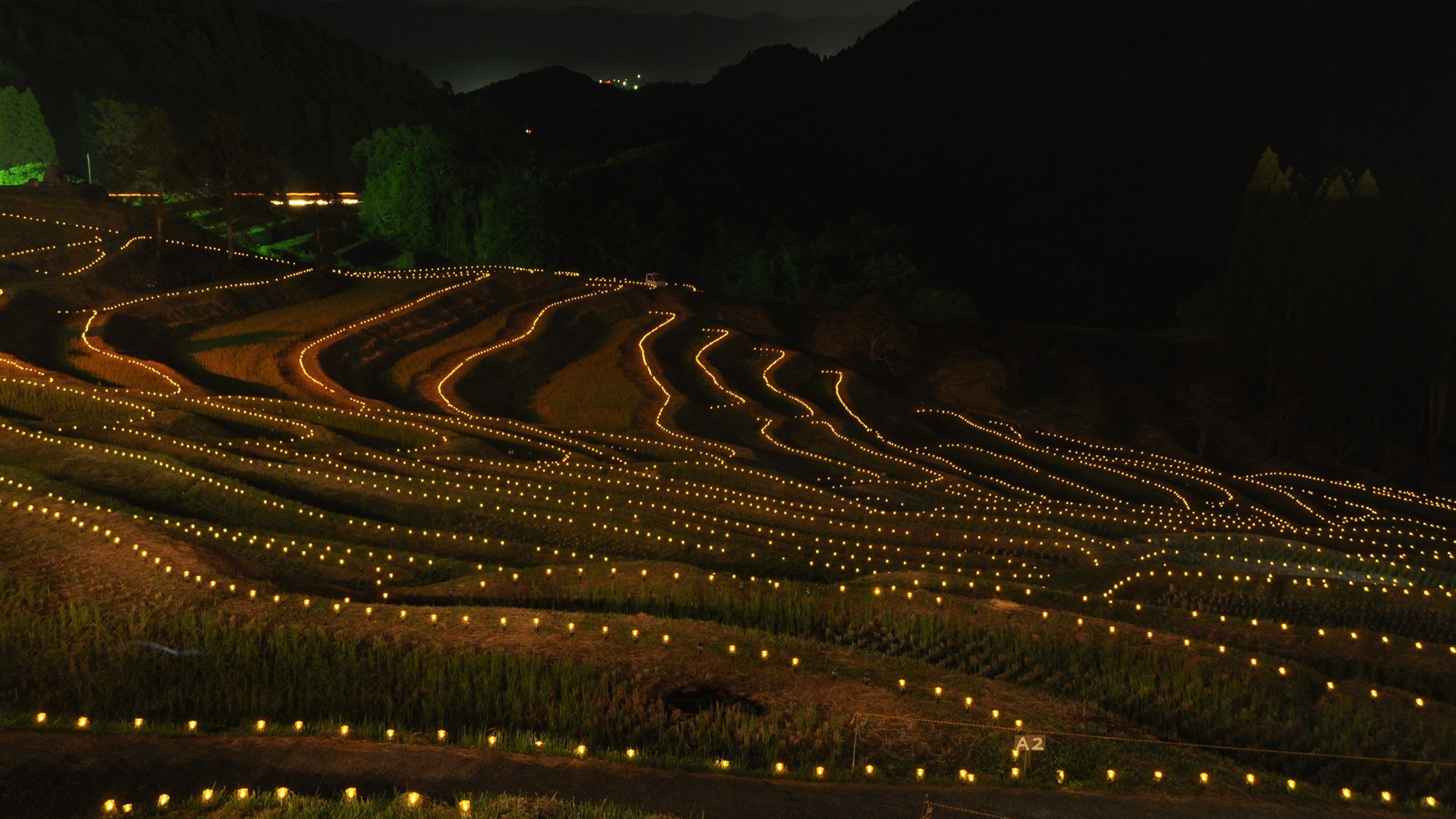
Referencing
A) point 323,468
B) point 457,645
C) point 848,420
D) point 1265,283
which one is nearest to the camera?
point 457,645

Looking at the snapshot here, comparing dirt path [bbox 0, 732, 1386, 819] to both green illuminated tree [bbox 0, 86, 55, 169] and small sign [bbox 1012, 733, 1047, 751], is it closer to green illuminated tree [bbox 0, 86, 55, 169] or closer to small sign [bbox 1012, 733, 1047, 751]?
small sign [bbox 1012, 733, 1047, 751]

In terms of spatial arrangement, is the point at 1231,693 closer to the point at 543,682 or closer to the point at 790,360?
the point at 543,682

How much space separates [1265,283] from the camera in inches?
2229

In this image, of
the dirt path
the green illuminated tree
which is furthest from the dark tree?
the dirt path

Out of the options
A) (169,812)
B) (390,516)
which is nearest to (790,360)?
(390,516)

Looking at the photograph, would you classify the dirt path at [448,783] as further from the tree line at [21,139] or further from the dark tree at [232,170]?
the tree line at [21,139]

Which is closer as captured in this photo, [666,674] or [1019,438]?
[666,674]

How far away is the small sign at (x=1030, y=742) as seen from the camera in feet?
29.4

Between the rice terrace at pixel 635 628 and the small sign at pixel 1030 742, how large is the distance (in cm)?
40

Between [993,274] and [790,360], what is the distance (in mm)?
35817

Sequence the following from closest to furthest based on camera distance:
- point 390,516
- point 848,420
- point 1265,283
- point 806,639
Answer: point 806,639
point 390,516
point 848,420
point 1265,283

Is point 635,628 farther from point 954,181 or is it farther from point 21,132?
point 954,181

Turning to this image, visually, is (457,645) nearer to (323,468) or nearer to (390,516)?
(390,516)

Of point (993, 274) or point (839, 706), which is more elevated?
point (993, 274)
